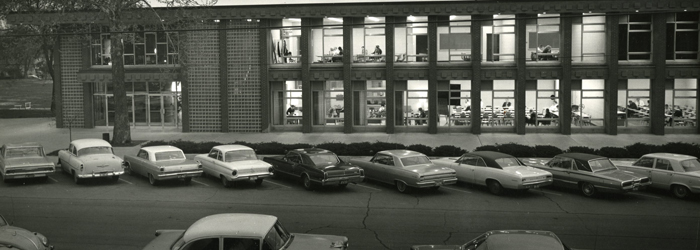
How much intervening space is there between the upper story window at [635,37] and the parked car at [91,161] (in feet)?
87.5

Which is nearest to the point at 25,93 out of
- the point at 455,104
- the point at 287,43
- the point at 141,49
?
the point at 141,49

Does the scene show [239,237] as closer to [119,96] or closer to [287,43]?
[119,96]

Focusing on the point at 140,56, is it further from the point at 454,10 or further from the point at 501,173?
the point at 501,173

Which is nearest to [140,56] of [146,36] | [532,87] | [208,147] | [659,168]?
[146,36]

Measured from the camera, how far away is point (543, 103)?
35.5 meters

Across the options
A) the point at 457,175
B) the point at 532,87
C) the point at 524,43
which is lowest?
the point at 457,175

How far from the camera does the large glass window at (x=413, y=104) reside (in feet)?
119

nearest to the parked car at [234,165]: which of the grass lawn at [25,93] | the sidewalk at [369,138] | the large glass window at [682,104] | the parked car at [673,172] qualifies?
the sidewalk at [369,138]

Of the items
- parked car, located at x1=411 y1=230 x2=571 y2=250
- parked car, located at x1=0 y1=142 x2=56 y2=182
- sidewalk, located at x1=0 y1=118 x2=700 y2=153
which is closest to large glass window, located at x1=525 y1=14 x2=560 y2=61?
sidewalk, located at x1=0 y1=118 x2=700 y2=153

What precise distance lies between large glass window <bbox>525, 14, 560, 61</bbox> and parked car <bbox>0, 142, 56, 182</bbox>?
2504 cm

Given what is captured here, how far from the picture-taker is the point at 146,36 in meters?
39.0

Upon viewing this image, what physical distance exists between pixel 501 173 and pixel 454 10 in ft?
55.1

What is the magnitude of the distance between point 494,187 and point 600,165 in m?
3.30

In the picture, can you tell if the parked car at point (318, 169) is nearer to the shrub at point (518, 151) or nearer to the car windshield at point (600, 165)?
the car windshield at point (600, 165)
